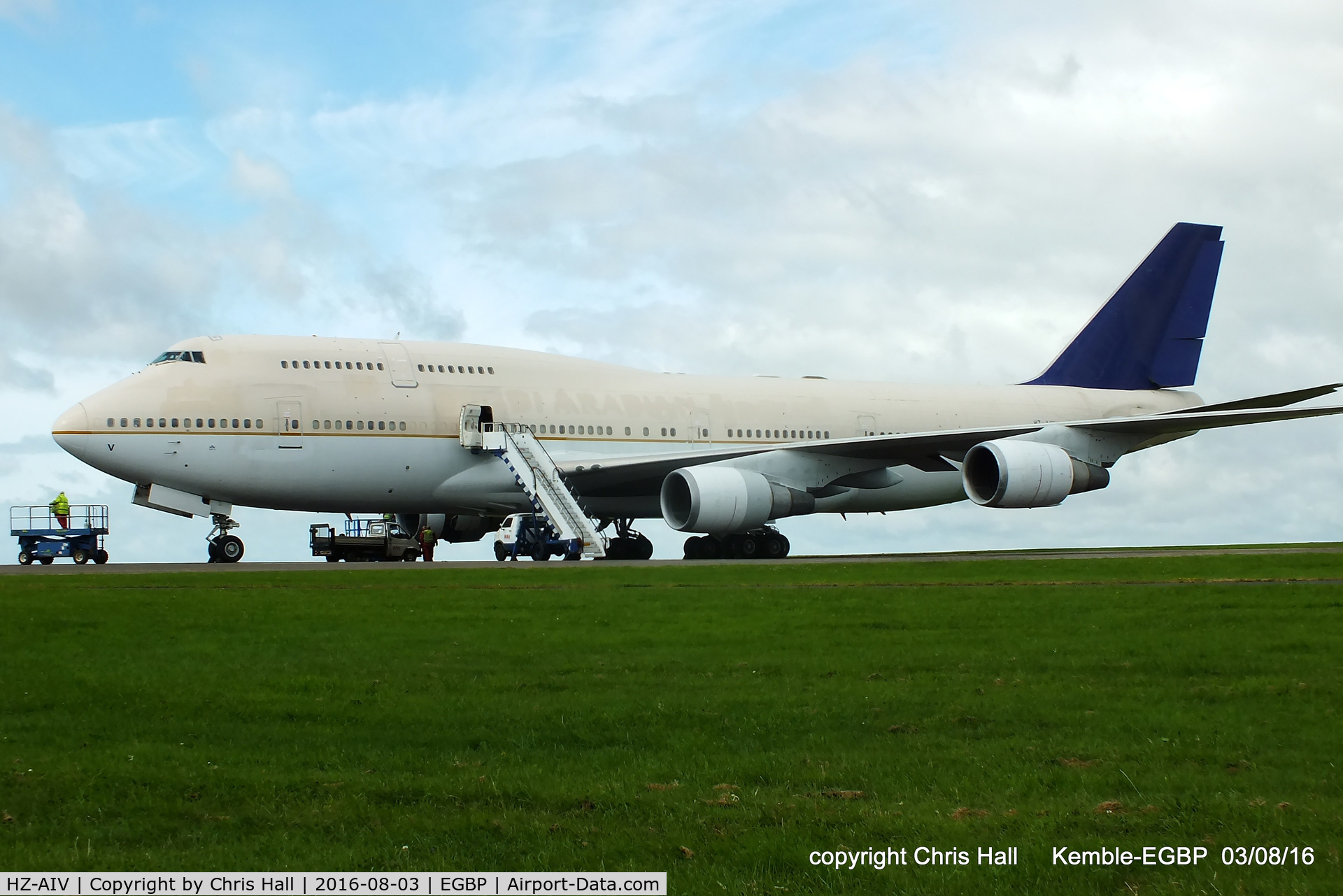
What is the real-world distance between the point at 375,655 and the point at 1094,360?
2868 centimetres

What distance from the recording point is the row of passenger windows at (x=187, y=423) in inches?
890

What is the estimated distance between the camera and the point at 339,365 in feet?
80.7

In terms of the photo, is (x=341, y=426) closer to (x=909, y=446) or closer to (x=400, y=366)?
(x=400, y=366)

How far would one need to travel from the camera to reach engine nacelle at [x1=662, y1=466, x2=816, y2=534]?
79.9 feet

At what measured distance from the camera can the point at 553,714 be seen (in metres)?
7.32

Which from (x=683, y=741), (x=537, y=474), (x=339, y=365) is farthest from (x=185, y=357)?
(x=683, y=741)

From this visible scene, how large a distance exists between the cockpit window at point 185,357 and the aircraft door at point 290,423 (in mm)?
1596

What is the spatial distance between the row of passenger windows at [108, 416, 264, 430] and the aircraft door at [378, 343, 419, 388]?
2748 mm

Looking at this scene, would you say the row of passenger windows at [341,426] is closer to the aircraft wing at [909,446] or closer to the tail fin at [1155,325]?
the aircraft wing at [909,446]

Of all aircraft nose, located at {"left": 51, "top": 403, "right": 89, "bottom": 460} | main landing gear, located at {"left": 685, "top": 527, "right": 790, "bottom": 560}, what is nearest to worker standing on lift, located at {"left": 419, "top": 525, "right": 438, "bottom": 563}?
main landing gear, located at {"left": 685, "top": 527, "right": 790, "bottom": 560}

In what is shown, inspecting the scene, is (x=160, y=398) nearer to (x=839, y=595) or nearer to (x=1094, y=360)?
(x=839, y=595)

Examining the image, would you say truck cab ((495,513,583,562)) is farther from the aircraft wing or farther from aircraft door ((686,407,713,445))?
aircraft door ((686,407,713,445))

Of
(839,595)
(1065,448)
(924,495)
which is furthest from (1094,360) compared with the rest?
(839,595)

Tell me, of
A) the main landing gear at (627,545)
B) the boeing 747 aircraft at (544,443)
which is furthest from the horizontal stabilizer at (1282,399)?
the main landing gear at (627,545)
